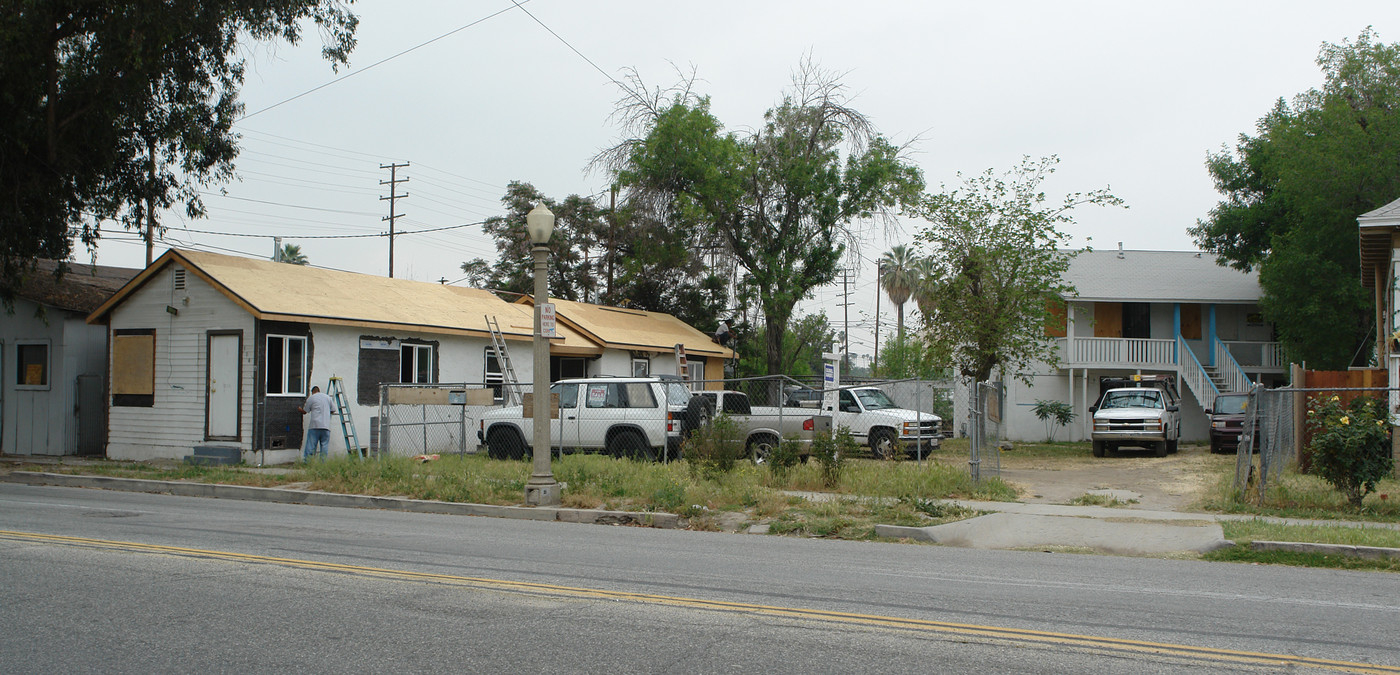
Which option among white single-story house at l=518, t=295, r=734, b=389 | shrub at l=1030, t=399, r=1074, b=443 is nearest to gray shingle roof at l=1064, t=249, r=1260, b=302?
shrub at l=1030, t=399, r=1074, b=443

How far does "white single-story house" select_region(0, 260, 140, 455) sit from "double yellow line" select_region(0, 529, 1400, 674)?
598 inches

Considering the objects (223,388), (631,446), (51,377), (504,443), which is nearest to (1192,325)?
(631,446)

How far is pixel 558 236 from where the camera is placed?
45.4 m

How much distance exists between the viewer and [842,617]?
21.5 feet

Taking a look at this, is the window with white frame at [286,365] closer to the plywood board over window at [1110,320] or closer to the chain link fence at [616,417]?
the chain link fence at [616,417]

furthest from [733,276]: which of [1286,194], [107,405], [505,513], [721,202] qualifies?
[505,513]

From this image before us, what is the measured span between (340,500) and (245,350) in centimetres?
628

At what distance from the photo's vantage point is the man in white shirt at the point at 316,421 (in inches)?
731

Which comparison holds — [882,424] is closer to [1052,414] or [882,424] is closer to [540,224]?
[540,224]

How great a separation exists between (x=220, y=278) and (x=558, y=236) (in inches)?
1037

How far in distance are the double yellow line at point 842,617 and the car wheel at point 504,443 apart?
1008cm

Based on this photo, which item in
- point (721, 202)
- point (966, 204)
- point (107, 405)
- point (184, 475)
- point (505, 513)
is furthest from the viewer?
point (721, 202)

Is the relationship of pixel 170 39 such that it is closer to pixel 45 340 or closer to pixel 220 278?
pixel 220 278

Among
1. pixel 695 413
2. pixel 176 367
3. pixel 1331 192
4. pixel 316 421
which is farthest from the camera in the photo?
pixel 1331 192
